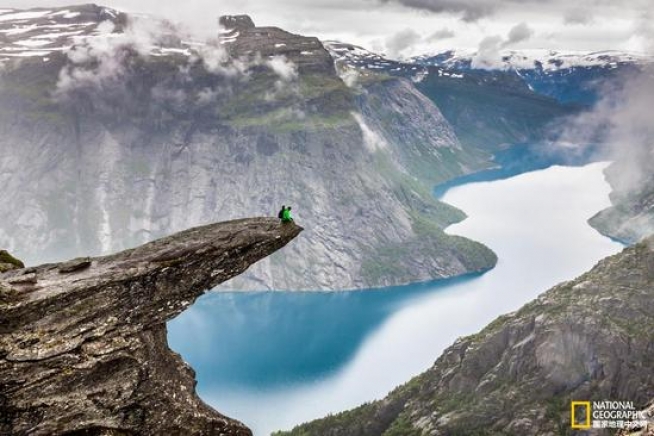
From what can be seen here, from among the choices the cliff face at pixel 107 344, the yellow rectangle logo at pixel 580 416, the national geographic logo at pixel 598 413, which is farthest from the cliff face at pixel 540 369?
the cliff face at pixel 107 344

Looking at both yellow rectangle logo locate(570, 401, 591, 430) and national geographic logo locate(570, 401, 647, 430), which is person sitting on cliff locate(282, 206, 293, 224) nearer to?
national geographic logo locate(570, 401, 647, 430)

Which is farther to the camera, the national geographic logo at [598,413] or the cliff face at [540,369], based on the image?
the cliff face at [540,369]

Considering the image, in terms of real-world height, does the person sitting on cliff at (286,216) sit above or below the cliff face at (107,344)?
above

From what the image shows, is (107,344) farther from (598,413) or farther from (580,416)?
(598,413)

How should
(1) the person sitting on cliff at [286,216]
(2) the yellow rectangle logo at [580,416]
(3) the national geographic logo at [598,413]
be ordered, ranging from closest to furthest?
1. (1) the person sitting on cliff at [286,216]
2. (3) the national geographic logo at [598,413]
3. (2) the yellow rectangle logo at [580,416]

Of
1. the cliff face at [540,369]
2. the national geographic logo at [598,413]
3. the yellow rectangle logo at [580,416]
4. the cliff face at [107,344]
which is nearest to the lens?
the cliff face at [107,344]

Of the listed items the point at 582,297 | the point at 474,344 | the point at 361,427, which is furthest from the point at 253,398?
the point at 582,297

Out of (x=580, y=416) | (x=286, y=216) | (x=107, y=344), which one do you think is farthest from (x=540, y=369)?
(x=107, y=344)

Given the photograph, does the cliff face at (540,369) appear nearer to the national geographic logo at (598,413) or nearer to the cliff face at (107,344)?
the national geographic logo at (598,413)
